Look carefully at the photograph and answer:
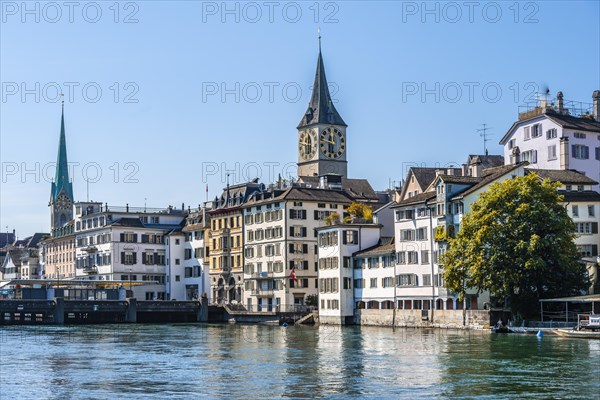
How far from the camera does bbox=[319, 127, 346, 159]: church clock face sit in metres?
196

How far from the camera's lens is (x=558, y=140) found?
374 ft

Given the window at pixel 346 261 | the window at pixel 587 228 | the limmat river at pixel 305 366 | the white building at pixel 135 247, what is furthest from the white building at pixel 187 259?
the window at pixel 587 228

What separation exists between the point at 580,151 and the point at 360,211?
27.5 meters

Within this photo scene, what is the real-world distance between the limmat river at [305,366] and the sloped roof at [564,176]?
19.4 m

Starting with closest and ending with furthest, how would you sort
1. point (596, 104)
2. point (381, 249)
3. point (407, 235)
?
point (407, 235)
point (381, 249)
point (596, 104)

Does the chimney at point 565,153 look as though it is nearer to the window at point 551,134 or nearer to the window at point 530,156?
the window at point 551,134

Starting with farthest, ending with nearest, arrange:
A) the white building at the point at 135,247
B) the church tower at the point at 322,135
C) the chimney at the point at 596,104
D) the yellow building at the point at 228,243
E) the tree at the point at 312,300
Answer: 1. the church tower at the point at 322,135
2. the white building at the point at 135,247
3. the yellow building at the point at 228,243
4. the tree at the point at 312,300
5. the chimney at the point at 596,104

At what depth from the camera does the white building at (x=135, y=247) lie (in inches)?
6378

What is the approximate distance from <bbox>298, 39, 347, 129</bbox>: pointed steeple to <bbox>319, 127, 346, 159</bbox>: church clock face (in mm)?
1622

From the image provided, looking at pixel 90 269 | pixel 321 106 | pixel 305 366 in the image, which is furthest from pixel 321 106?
pixel 305 366

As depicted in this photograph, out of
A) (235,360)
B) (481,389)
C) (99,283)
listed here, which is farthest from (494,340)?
(99,283)

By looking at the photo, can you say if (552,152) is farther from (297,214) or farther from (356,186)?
(356,186)

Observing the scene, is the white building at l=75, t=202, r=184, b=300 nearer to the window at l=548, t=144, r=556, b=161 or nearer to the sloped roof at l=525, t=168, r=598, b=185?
the window at l=548, t=144, r=556, b=161

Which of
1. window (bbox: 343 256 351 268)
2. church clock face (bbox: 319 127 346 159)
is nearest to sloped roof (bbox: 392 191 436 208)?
window (bbox: 343 256 351 268)
